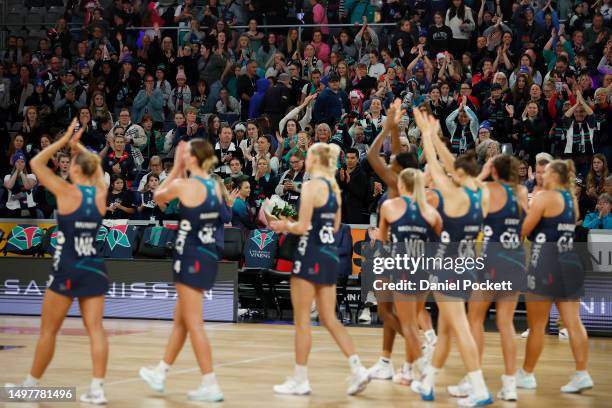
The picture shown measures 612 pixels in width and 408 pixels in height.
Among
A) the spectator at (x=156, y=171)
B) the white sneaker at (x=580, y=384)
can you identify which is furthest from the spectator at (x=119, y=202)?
the white sneaker at (x=580, y=384)

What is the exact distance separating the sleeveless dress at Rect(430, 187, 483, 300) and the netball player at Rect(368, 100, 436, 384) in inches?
27.2

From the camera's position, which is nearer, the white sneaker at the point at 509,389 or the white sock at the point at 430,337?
the white sneaker at the point at 509,389

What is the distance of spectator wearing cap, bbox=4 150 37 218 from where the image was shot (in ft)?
64.0

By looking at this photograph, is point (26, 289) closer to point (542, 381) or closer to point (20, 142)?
point (20, 142)

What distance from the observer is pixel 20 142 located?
20.4 metres

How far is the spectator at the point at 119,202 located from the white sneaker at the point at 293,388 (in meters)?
9.03

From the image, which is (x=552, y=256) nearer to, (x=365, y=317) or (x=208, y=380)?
(x=208, y=380)

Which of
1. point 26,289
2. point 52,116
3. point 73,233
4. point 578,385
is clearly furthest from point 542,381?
point 52,116

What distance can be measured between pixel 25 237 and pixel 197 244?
989 centimetres

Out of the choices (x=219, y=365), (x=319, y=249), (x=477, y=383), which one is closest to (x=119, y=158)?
(x=219, y=365)

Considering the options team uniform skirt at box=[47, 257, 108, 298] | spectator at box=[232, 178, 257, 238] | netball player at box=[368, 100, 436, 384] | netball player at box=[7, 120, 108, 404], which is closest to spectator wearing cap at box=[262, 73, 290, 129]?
spectator at box=[232, 178, 257, 238]

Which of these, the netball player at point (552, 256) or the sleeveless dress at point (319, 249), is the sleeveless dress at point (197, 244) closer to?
the sleeveless dress at point (319, 249)

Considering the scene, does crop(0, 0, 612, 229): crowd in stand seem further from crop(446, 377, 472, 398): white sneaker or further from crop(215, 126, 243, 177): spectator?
crop(446, 377, 472, 398): white sneaker

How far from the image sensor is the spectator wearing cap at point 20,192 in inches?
768
